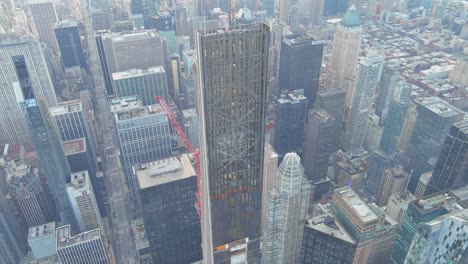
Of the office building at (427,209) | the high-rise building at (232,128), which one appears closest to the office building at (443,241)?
the office building at (427,209)

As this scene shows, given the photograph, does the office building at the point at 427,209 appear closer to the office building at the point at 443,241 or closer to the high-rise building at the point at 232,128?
the office building at the point at 443,241

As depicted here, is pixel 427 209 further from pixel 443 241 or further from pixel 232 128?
pixel 232 128

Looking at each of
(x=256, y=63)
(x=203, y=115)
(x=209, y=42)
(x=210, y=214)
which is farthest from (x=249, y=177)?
(x=209, y=42)

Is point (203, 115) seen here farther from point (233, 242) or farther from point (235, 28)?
point (233, 242)

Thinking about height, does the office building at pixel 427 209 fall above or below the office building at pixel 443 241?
below

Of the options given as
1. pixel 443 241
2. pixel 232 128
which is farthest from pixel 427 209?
pixel 232 128

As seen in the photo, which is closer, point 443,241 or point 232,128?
point 443,241

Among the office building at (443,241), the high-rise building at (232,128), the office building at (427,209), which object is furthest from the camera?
the office building at (427,209)
